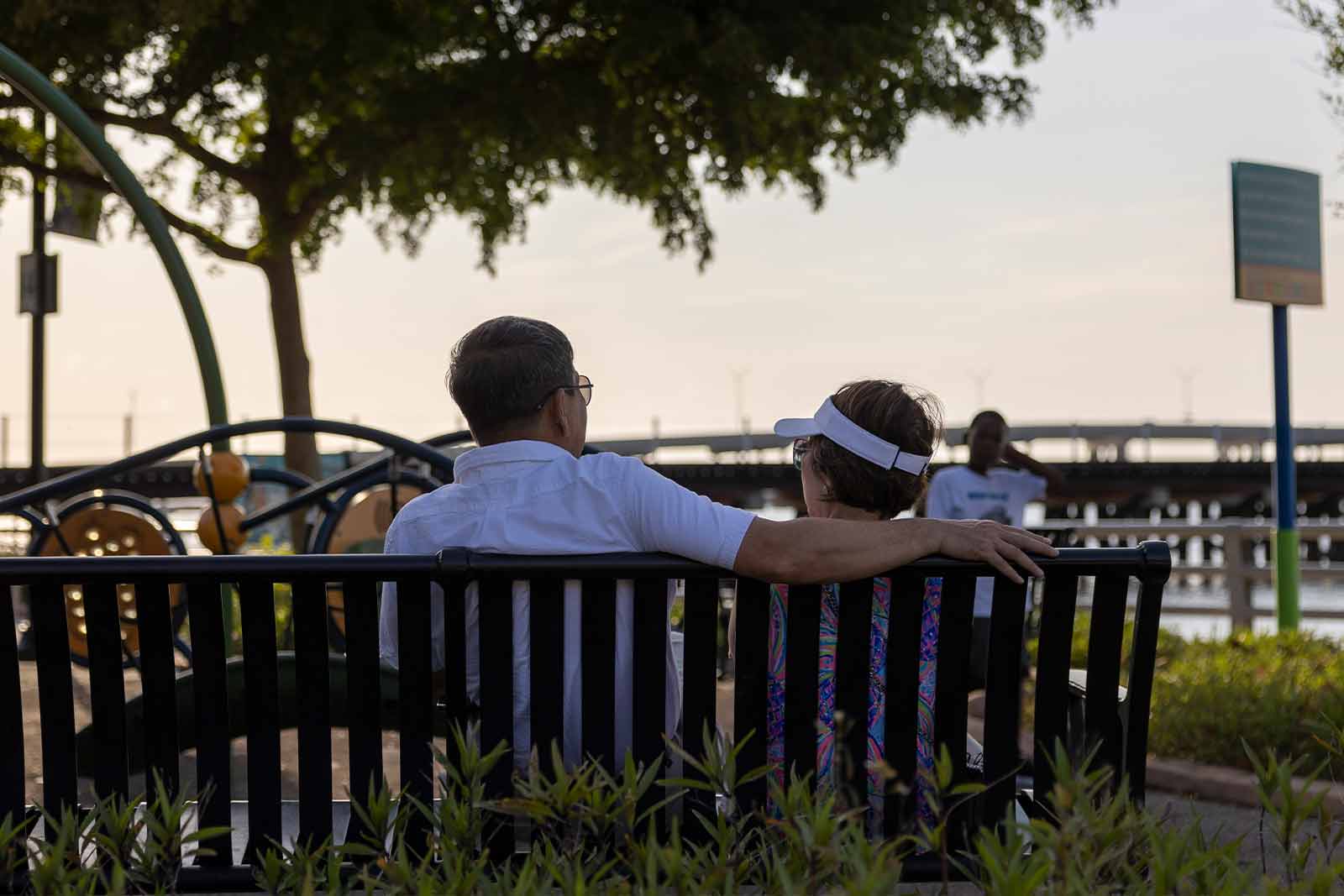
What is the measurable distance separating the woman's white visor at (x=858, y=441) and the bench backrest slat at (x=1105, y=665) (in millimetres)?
480

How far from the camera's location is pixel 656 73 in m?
15.6

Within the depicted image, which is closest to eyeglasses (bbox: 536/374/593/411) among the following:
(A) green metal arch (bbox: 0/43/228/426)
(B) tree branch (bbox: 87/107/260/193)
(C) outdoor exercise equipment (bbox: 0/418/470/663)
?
(C) outdoor exercise equipment (bbox: 0/418/470/663)

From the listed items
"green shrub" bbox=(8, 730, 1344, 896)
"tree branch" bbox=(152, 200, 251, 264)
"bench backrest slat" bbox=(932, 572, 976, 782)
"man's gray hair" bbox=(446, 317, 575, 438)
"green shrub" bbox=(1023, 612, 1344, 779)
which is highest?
"tree branch" bbox=(152, 200, 251, 264)

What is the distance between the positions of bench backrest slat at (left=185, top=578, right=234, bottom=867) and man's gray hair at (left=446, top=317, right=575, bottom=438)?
54 centimetres

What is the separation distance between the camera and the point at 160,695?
264cm

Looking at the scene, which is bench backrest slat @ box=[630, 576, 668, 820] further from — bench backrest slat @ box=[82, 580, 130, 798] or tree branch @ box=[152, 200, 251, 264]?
tree branch @ box=[152, 200, 251, 264]

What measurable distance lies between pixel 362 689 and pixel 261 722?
179 millimetres

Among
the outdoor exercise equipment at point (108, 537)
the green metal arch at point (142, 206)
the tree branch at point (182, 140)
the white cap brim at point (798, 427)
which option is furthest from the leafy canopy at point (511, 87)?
the white cap brim at point (798, 427)

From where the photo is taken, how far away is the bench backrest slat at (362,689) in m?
2.57

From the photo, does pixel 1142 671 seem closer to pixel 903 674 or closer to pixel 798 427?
pixel 903 674

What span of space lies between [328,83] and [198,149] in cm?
191

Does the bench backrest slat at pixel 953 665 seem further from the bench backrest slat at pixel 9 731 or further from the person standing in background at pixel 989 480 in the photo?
the person standing in background at pixel 989 480

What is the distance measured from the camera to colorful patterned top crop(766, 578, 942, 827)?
8.83 feet

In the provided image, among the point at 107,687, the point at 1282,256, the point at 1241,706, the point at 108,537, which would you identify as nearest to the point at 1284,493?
the point at 1282,256
